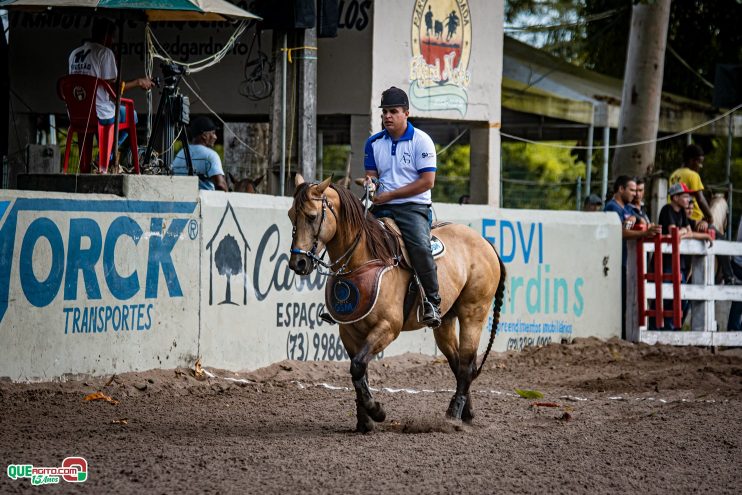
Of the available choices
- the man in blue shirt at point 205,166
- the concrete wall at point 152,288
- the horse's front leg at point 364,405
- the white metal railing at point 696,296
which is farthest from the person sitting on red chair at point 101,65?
the white metal railing at point 696,296

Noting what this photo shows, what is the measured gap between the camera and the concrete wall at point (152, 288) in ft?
31.6

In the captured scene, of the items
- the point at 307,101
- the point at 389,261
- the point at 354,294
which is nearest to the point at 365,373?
the point at 354,294

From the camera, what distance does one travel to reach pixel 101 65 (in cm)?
1216

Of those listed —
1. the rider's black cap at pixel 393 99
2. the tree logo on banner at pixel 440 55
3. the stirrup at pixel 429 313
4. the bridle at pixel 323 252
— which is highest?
the tree logo on banner at pixel 440 55

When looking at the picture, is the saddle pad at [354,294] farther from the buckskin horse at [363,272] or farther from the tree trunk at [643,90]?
the tree trunk at [643,90]

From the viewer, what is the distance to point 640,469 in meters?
7.31

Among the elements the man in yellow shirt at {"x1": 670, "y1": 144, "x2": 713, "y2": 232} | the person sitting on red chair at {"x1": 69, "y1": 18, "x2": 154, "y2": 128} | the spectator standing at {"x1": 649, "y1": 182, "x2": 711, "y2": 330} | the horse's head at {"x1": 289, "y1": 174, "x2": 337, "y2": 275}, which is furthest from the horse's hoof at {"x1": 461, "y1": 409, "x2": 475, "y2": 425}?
the man in yellow shirt at {"x1": 670, "y1": 144, "x2": 713, "y2": 232}

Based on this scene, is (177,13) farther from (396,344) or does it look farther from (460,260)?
(460,260)

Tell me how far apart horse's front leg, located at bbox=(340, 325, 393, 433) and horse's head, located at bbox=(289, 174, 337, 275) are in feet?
2.73

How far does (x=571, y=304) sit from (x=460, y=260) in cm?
687

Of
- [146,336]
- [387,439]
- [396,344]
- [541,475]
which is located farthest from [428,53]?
[541,475]

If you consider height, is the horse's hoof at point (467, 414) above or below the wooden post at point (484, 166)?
below

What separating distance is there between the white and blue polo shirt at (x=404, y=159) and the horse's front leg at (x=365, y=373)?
1.18m

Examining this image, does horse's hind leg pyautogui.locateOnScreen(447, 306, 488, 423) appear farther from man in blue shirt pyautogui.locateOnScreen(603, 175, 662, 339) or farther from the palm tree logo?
man in blue shirt pyautogui.locateOnScreen(603, 175, 662, 339)
